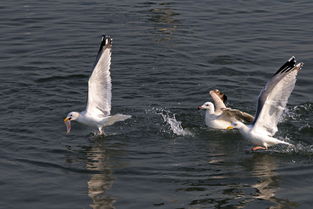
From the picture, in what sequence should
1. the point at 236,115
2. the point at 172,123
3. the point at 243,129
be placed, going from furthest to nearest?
1. the point at 236,115
2. the point at 172,123
3. the point at 243,129

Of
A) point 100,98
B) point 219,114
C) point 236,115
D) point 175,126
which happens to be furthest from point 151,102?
point 236,115

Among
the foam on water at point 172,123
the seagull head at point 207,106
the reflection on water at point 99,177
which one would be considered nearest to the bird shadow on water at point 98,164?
the reflection on water at point 99,177

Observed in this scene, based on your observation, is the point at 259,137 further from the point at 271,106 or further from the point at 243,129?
the point at 271,106

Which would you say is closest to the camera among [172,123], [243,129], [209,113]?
[243,129]

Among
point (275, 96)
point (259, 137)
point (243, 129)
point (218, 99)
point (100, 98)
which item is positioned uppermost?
point (275, 96)

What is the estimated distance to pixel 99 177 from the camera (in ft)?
41.9

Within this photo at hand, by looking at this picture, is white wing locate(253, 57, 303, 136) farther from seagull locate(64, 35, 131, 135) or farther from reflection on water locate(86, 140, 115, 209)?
reflection on water locate(86, 140, 115, 209)

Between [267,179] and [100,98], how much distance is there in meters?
3.98

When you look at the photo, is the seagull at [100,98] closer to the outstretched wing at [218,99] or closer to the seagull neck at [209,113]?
the seagull neck at [209,113]

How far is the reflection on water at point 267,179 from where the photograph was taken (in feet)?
38.8

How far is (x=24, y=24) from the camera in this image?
23453 mm

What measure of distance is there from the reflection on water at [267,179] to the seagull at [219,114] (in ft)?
5.02

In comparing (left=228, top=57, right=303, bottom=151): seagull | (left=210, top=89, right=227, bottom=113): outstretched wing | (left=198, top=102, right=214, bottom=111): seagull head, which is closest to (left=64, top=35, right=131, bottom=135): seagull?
(left=198, top=102, right=214, bottom=111): seagull head

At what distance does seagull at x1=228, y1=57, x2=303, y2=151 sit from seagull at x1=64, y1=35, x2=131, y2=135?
2488 mm
